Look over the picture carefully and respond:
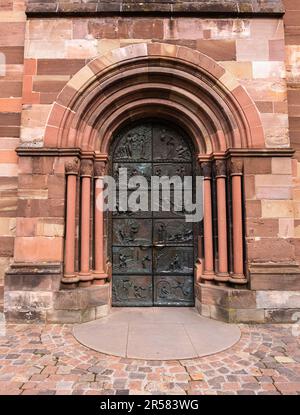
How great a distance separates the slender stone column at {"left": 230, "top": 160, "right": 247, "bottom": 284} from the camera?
4426mm

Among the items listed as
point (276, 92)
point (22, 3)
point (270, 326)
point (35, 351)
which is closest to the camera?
point (35, 351)

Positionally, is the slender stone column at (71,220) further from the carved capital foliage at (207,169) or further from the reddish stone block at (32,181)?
the carved capital foliage at (207,169)

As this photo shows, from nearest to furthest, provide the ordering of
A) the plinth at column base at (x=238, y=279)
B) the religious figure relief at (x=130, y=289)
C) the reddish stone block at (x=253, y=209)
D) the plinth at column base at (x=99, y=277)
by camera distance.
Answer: the plinth at column base at (x=238, y=279), the reddish stone block at (x=253, y=209), the plinth at column base at (x=99, y=277), the religious figure relief at (x=130, y=289)

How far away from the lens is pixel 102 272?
15.6 ft

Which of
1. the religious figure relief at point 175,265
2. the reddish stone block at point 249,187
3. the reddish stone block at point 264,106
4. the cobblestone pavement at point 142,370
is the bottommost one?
the cobblestone pavement at point 142,370

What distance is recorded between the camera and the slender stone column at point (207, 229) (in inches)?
187

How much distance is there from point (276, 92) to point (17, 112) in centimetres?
431

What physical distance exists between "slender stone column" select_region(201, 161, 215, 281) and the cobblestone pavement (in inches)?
49.0

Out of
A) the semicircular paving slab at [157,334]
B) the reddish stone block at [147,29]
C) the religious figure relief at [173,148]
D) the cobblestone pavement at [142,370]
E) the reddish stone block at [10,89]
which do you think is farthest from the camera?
the religious figure relief at [173,148]

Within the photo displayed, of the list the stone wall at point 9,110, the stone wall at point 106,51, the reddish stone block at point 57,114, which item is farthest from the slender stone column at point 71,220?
the stone wall at point 9,110

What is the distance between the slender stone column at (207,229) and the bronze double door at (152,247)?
1.19ft
